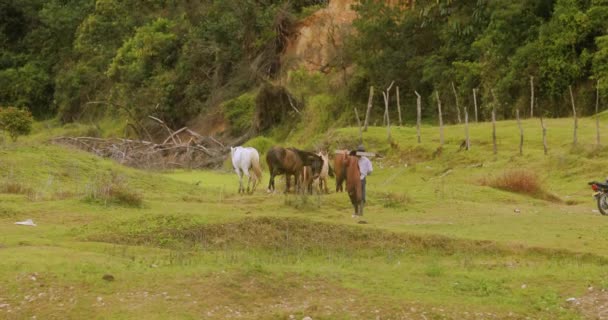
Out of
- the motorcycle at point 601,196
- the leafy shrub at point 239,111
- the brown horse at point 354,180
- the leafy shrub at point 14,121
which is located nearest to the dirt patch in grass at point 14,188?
the brown horse at point 354,180

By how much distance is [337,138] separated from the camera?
33469 millimetres

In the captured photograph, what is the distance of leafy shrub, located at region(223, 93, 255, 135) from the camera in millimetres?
46344

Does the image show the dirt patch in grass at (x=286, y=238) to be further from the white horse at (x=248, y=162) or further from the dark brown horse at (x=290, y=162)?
the white horse at (x=248, y=162)

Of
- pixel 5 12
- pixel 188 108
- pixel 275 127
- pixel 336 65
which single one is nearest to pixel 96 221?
pixel 275 127

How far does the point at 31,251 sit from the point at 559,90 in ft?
83.3

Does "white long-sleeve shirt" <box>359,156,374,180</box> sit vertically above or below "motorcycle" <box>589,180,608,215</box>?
above

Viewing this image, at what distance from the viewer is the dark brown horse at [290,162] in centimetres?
2170

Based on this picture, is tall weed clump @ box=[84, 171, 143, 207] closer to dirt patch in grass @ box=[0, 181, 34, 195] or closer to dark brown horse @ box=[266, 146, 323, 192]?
dirt patch in grass @ box=[0, 181, 34, 195]

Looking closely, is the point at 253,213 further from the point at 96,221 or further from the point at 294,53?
the point at 294,53

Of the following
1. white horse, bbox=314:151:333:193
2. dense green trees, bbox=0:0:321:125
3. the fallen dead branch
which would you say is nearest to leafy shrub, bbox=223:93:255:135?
dense green trees, bbox=0:0:321:125

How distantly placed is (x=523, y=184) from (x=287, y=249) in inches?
380

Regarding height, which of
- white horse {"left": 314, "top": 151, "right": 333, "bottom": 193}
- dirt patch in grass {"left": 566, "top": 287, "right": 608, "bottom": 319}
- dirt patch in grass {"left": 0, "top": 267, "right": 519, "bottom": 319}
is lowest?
dirt patch in grass {"left": 566, "top": 287, "right": 608, "bottom": 319}

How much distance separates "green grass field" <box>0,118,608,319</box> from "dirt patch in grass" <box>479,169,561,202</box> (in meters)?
0.11

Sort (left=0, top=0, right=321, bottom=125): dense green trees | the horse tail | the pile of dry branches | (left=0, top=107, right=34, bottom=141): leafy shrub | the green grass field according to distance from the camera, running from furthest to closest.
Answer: (left=0, top=0, right=321, bottom=125): dense green trees
the pile of dry branches
(left=0, top=107, right=34, bottom=141): leafy shrub
the horse tail
the green grass field
